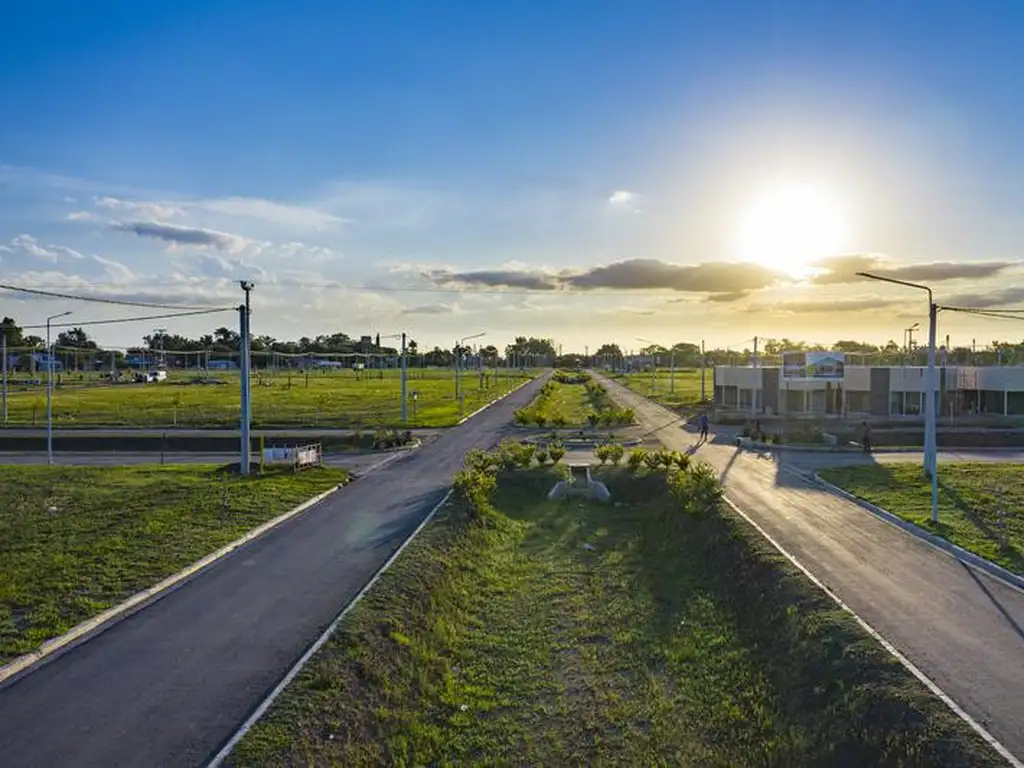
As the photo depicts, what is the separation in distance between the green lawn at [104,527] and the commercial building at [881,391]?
3787 centimetres

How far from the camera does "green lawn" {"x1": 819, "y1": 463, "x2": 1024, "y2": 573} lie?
20.5 metres

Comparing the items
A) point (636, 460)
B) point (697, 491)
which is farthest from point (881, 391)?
point (697, 491)

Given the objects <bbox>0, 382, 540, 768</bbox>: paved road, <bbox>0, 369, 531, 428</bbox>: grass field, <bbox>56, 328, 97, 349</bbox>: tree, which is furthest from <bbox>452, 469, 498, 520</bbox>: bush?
<bbox>56, 328, 97, 349</bbox>: tree

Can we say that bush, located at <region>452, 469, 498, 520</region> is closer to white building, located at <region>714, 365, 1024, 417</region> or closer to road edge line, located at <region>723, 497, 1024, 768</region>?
road edge line, located at <region>723, 497, 1024, 768</region>

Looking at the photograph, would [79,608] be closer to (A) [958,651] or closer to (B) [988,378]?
(A) [958,651]

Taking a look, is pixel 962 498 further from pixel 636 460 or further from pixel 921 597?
pixel 921 597

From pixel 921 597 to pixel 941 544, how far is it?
503 cm

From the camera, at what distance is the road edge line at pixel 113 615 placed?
12.8 meters

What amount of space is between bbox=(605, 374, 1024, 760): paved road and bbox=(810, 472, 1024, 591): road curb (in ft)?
0.87

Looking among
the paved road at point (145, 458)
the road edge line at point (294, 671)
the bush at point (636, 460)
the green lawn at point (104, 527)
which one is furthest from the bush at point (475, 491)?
the paved road at point (145, 458)

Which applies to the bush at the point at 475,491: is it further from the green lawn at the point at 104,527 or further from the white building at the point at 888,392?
the white building at the point at 888,392

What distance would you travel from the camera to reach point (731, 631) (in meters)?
16.3

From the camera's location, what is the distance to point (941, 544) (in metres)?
20.4

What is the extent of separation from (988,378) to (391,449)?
44.9 m
